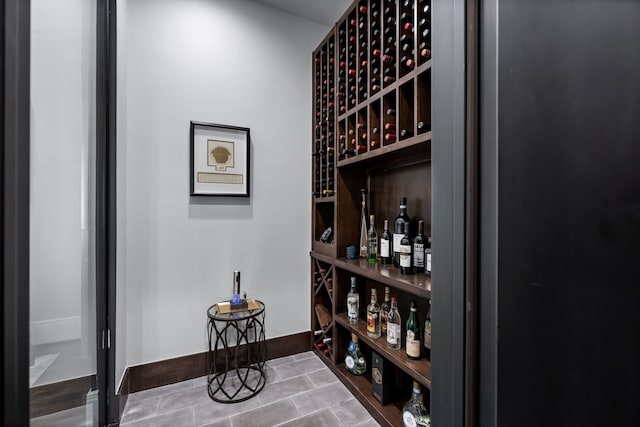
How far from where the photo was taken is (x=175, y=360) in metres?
1.76

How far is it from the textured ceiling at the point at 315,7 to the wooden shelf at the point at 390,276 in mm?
1786

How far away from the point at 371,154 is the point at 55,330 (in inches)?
55.6

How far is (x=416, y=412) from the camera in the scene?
4.17 feet

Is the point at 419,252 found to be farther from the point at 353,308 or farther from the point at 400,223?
the point at 353,308

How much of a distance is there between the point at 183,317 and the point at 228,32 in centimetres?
189

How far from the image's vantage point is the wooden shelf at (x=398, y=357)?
3.83 ft

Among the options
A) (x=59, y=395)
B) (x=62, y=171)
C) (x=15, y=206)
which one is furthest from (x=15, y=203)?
(x=59, y=395)

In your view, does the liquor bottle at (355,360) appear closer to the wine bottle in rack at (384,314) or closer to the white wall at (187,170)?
the wine bottle in rack at (384,314)

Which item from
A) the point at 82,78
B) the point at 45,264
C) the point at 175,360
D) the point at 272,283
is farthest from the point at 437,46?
Result: the point at 175,360

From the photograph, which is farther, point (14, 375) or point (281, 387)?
point (281, 387)

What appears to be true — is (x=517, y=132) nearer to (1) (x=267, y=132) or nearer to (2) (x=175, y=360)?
(1) (x=267, y=132)

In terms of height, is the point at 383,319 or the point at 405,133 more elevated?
the point at 405,133

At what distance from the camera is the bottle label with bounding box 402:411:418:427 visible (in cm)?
127

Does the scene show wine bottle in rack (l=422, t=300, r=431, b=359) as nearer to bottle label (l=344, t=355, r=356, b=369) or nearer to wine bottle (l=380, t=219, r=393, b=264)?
wine bottle (l=380, t=219, r=393, b=264)
